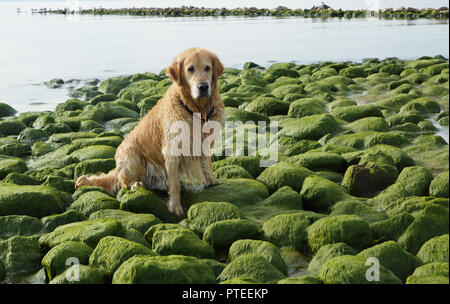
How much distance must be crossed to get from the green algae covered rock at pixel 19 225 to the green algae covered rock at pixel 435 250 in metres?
3.39

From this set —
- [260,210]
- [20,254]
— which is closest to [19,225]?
[20,254]

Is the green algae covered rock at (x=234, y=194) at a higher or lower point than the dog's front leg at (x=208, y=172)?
lower

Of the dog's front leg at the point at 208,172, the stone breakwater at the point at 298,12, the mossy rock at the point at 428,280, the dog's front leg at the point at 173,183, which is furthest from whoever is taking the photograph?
the stone breakwater at the point at 298,12

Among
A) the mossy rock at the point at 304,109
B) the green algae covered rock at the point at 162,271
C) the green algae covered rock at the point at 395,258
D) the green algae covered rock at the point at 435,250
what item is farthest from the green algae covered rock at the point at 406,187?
the mossy rock at the point at 304,109

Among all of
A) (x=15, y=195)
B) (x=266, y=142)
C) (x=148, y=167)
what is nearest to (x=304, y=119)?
(x=266, y=142)

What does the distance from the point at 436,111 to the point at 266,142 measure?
3388 millimetres

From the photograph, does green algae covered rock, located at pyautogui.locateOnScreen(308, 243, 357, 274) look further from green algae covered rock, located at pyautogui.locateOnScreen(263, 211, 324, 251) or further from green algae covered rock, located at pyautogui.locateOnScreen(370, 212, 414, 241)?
green algae covered rock, located at pyautogui.locateOnScreen(370, 212, 414, 241)

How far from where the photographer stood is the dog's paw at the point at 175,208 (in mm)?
5070

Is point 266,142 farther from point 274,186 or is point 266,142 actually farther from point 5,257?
point 5,257

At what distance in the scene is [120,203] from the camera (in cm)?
518

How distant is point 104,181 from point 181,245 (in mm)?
1904

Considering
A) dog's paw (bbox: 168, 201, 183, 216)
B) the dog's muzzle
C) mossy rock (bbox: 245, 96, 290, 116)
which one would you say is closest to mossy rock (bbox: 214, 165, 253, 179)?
dog's paw (bbox: 168, 201, 183, 216)

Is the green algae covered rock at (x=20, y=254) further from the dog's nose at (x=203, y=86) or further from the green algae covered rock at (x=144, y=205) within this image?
the dog's nose at (x=203, y=86)

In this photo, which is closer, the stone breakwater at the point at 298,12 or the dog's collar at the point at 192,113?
the dog's collar at the point at 192,113
